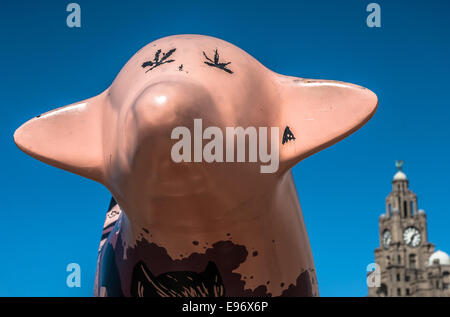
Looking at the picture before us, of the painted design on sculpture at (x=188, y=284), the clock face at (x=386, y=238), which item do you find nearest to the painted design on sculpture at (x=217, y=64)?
the painted design on sculpture at (x=188, y=284)

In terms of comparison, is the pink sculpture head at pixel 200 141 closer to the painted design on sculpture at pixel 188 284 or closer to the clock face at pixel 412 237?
the painted design on sculpture at pixel 188 284

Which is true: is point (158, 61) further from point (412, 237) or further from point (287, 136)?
point (412, 237)

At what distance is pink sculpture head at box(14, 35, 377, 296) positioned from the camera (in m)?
2.31

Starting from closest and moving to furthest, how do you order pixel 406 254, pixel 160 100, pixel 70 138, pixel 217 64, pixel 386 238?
pixel 160 100
pixel 217 64
pixel 70 138
pixel 406 254
pixel 386 238

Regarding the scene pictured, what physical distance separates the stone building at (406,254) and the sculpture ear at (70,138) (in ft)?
201

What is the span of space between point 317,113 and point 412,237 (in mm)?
66716

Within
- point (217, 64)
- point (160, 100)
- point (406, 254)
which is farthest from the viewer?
point (406, 254)

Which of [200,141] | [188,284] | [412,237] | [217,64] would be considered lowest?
[188,284]

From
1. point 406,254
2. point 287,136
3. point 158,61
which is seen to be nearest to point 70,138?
point 158,61

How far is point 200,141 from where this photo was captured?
2287mm

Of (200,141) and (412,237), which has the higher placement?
(412,237)

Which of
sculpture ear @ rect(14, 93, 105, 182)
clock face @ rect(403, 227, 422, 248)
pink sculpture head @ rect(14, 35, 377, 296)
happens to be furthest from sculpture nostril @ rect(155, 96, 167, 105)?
clock face @ rect(403, 227, 422, 248)
